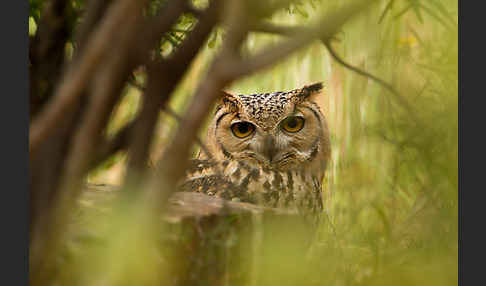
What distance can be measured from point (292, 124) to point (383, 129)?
0.55m

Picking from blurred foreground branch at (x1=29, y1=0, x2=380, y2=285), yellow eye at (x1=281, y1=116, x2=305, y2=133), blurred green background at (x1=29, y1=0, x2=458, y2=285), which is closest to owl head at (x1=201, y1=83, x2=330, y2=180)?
yellow eye at (x1=281, y1=116, x2=305, y2=133)

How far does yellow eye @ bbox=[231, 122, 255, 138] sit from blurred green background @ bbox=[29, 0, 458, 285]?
304 millimetres

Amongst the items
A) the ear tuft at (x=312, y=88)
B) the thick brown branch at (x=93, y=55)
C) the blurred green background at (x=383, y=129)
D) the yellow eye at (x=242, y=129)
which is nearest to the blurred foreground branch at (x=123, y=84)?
the thick brown branch at (x=93, y=55)

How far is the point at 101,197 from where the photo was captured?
117 centimetres

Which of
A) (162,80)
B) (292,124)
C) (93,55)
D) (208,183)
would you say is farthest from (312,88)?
(93,55)

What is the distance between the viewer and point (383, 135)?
1114mm

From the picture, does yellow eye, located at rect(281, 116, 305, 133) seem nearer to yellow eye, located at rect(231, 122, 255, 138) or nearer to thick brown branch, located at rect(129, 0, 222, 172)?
yellow eye, located at rect(231, 122, 255, 138)

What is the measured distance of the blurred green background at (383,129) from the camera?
3.40 ft

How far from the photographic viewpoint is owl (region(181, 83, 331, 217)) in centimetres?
152

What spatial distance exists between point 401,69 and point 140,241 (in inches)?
27.8

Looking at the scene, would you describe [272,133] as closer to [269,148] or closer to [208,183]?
[269,148]

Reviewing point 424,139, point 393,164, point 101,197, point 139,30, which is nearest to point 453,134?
point 424,139

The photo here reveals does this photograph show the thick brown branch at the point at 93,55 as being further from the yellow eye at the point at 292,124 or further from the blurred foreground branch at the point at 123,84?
the yellow eye at the point at 292,124

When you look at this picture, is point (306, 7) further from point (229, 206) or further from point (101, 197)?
point (101, 197)
